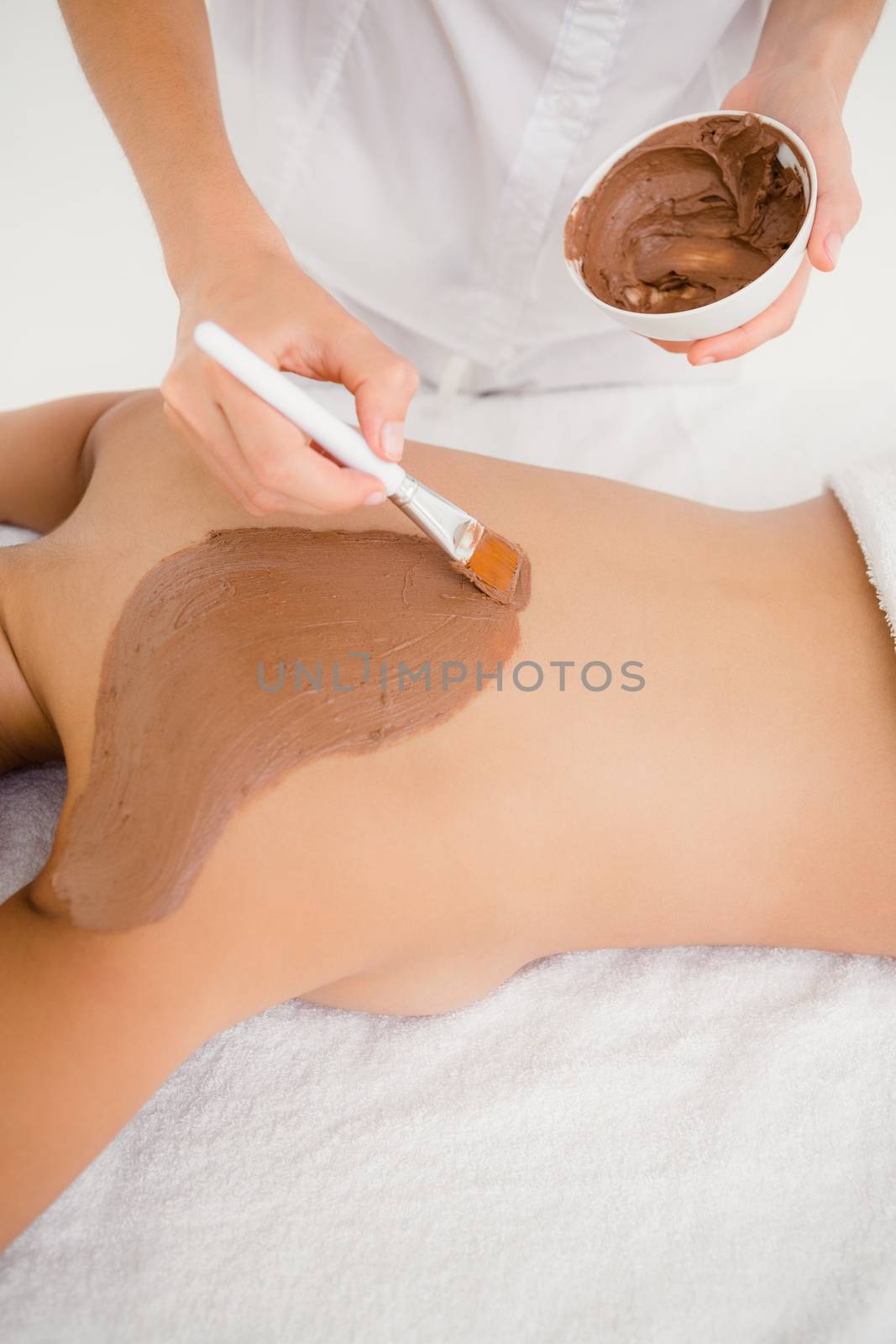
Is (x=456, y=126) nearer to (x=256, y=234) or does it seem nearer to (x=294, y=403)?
(x=256, y=234)

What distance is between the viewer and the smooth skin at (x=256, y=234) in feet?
1.96

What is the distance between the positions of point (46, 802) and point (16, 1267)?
1.20ft

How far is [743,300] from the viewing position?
70cm

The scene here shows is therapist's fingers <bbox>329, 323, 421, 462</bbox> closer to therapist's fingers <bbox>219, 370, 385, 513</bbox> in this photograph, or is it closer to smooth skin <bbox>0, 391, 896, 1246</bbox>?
therapist's fingers <bbox>219, 370, 385, 513</bbox>

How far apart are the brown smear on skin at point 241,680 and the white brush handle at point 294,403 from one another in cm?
12

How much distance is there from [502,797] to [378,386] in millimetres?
305

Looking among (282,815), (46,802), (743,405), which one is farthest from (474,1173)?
(743,405)

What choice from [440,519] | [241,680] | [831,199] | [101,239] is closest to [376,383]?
[440,519]

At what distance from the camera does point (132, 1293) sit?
0.69m

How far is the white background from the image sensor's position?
1.63 m

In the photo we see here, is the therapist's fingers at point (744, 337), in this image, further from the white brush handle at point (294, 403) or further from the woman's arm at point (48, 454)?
the woman's arm at point (48, 454)

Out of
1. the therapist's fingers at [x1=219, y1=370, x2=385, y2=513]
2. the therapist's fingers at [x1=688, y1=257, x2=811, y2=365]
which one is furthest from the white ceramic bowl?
the therapist's fingers at [x1=219, y1=370, x2=385, y2=513]

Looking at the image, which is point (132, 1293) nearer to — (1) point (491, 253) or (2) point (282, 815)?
(2) point (282, 815)

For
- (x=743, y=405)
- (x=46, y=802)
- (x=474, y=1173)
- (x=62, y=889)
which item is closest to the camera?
(x=62, y=889)
